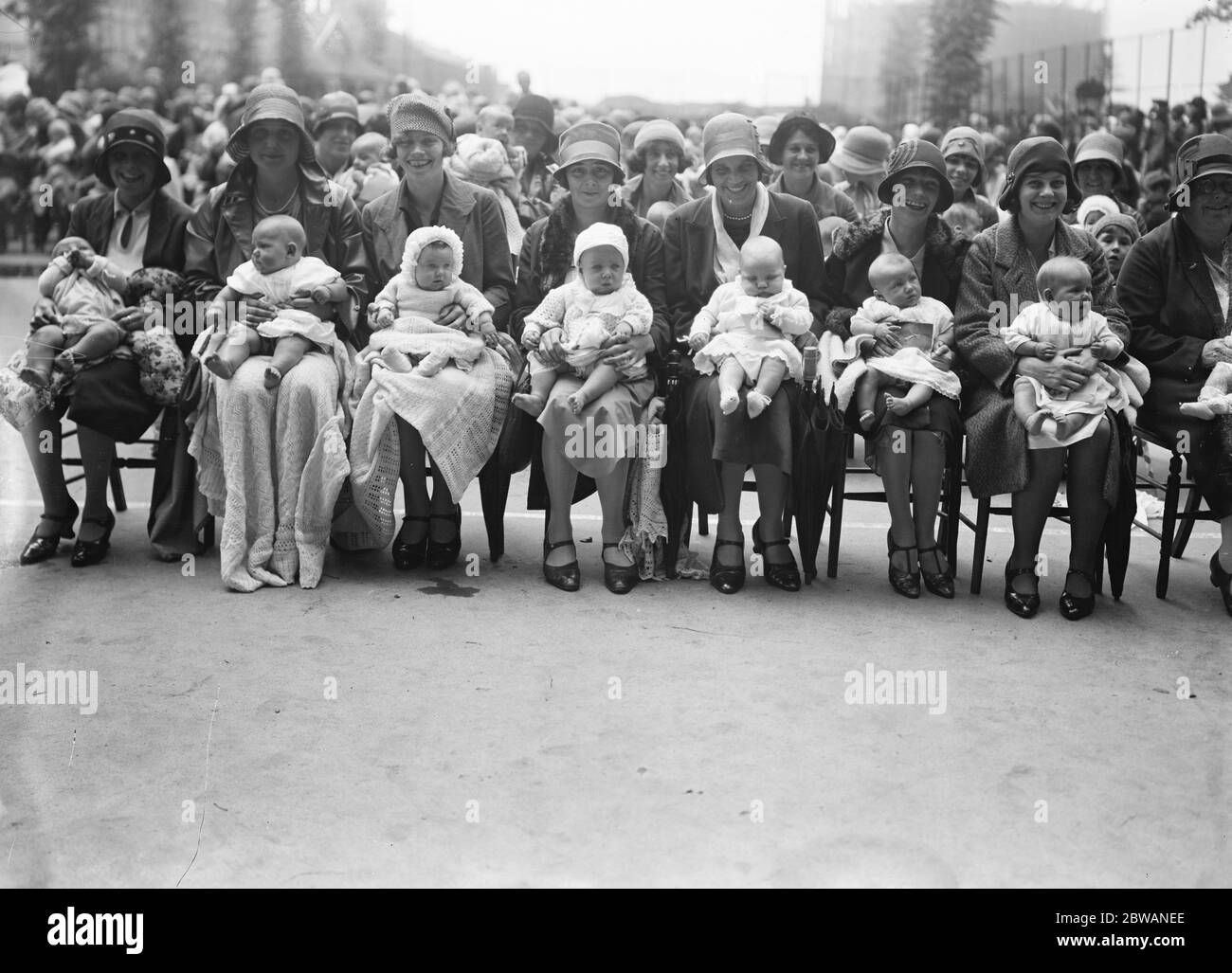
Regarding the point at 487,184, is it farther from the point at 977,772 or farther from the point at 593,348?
the point at 977,772

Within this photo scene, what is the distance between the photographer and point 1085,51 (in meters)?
11.8

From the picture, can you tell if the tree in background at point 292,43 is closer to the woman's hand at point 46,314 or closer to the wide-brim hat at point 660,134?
the wide-brim hat at point 660,134

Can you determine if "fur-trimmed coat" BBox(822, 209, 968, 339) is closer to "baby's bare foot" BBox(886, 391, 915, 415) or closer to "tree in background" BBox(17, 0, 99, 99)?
"baby's bare foot" BBox(886, 391, 915, 415)

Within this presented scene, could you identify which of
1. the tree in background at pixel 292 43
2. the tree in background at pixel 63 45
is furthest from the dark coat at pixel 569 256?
the tree in background at pixel 292 43

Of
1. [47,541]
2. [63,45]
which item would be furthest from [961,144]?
[63,45]

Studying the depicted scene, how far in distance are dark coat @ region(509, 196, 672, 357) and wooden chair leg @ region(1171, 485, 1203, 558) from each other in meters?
2.32

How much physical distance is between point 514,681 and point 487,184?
12.8 feet

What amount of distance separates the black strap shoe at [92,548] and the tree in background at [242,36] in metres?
6.57

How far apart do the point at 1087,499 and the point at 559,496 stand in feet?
6.54

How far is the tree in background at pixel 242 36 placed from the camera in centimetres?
1038

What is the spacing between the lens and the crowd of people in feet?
16.0

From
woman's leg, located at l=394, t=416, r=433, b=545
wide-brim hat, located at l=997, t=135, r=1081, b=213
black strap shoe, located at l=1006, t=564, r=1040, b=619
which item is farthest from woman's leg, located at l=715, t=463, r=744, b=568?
wide-brim hat, located at l=997, t=135, r=1081, b=213

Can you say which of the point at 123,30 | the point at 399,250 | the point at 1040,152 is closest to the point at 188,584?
the point at 399,250

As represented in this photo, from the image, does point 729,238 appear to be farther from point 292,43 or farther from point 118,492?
point 292,43
